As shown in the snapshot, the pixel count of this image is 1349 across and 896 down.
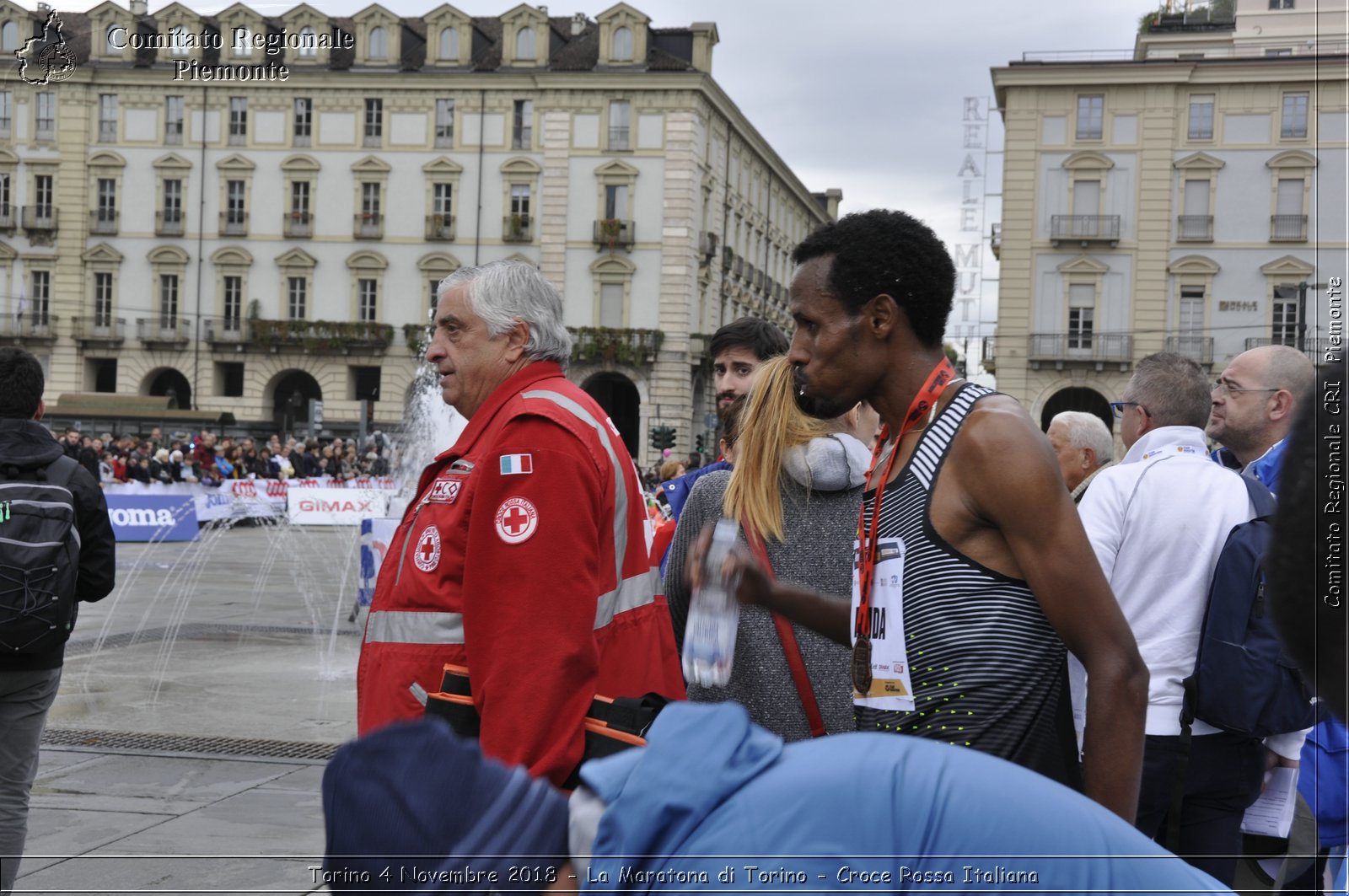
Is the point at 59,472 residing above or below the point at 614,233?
below

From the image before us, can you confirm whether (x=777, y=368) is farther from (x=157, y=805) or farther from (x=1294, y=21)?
(x=157, y=805)

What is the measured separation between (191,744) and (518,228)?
45866 millimetres

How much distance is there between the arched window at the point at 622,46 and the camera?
46356 millimetres

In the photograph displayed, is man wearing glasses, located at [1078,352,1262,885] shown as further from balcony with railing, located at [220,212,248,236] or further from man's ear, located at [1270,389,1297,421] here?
balcony with railing, located at [220,212,248,236]

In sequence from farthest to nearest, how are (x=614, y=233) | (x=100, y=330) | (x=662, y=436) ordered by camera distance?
(x=100, y=330), (x=614, y=233), (x=662, y=436)

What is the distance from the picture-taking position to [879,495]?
7.36 feet

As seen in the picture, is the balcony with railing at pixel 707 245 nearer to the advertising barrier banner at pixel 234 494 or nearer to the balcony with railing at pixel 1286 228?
the balcony with railing at pixel 1286 228

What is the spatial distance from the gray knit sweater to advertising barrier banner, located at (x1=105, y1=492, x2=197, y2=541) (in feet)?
69.8

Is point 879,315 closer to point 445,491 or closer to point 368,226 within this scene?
point 445,491

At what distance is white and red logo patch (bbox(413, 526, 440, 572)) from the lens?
263cm

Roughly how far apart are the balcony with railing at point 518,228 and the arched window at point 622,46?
25.5 ft

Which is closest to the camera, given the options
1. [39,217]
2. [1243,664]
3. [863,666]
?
[863,666]

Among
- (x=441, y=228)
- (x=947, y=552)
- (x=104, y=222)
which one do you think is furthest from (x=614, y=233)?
(x=947, y=552)

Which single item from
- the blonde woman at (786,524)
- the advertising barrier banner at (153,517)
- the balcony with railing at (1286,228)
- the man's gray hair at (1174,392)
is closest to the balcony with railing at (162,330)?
the advertising barrier banner at (153,517)
